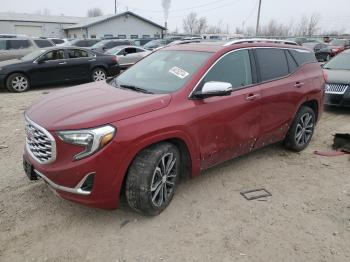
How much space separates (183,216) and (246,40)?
2.52 metres

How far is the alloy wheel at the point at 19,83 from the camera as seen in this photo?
37.1ft

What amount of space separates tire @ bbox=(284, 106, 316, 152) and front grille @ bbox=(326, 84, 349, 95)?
2.73 meters

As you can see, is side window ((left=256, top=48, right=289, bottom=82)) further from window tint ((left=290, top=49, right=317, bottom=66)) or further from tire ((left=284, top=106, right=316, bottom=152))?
tire ((left=284, top=106, right=316, bottom=152))

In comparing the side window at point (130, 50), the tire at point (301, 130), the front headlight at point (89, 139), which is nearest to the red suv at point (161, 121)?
the front headlight at point (89, 139)

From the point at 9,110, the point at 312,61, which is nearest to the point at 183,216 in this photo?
the point at 312,61

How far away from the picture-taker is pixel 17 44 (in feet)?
49.6

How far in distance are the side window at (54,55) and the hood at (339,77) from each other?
8374mm

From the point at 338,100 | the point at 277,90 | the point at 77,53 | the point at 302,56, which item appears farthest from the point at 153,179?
the point at 77,53

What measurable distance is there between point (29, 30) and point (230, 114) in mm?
53342

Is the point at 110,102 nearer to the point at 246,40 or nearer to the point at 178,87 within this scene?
the point at 178,87

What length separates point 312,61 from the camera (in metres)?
5.96

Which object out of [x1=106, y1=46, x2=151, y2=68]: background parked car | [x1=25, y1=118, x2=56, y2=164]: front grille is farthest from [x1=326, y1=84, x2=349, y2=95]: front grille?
[x1=106, y1=46, x2=151, y2=68]: background parked car

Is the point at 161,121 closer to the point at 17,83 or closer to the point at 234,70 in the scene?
the point at 234,70

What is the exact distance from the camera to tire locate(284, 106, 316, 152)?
5578 mm
